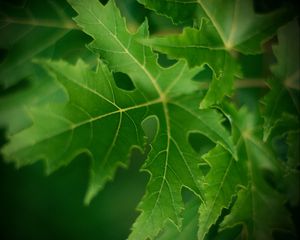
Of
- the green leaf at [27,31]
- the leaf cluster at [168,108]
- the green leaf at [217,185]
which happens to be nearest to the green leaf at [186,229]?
the leaf cluster at [168,108]

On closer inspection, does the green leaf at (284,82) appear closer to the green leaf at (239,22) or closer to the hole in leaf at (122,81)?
the green leaf at (239,22)

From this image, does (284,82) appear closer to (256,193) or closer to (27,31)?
(256,193)

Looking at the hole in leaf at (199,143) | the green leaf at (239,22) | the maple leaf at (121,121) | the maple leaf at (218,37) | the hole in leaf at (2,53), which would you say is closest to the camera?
the maple leaf at (121,121)

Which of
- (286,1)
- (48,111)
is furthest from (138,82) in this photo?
(286,1)

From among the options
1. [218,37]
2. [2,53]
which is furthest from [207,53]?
→ [2,53]

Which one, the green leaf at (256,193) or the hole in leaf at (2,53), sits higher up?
the hole in leaf at (2,53)

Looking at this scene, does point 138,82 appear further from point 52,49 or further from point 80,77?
point 52,49

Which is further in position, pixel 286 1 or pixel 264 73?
pixel 264 73
